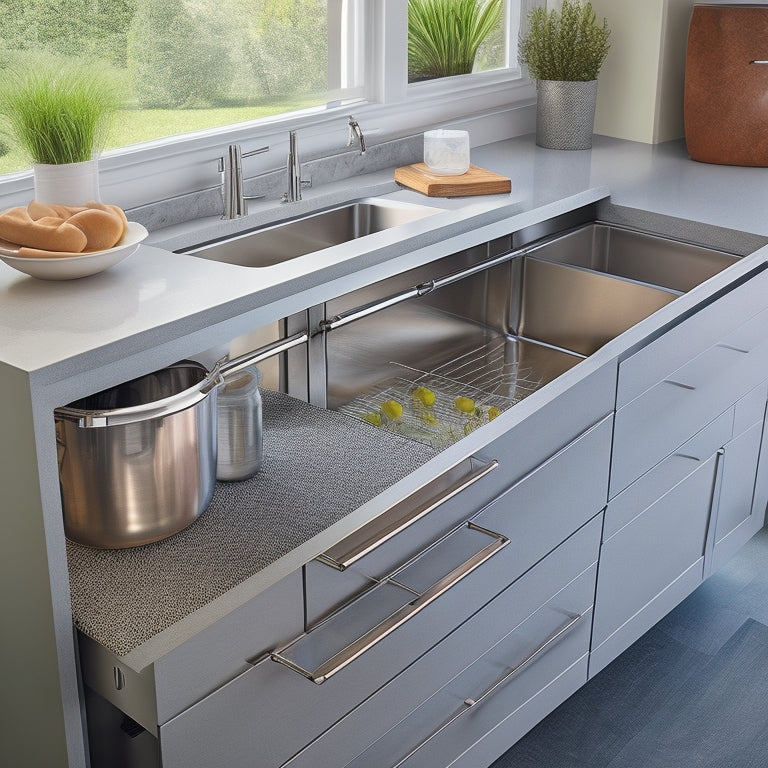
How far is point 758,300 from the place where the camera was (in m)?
2.29

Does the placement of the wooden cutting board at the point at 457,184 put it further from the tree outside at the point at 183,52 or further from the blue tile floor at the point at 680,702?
the blue tile floor at the point at 680,702

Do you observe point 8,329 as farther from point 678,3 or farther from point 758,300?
point 678,3

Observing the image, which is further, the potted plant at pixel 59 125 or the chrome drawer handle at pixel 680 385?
the chrome drawer handle at pixel 680 385

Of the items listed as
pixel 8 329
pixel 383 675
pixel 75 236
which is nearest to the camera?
pixel 8 329

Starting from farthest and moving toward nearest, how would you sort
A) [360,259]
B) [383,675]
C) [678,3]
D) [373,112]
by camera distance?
1. [678,3]
2. [373,112]
3. [360,259]
4. [383,675]

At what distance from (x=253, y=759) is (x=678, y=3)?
2.39m

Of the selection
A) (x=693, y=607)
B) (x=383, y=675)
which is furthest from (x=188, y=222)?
(x=693, y=607)

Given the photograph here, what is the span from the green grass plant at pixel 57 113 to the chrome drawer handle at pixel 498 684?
1050 mm

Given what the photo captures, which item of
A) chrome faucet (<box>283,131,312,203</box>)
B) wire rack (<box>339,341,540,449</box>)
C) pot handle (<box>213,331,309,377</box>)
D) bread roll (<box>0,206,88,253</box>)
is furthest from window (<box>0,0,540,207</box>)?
wire rack (<box>339,341,540,449</box>)

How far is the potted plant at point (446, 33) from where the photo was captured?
2.63 metres

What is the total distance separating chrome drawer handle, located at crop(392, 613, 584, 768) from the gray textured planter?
4.41 ft

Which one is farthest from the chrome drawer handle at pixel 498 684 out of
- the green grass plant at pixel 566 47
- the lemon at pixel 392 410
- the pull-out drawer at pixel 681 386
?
the green grass plant at pixel 566 47

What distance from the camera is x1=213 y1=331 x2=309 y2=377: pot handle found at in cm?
166

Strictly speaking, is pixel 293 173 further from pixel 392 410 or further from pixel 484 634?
pixel 484 634
